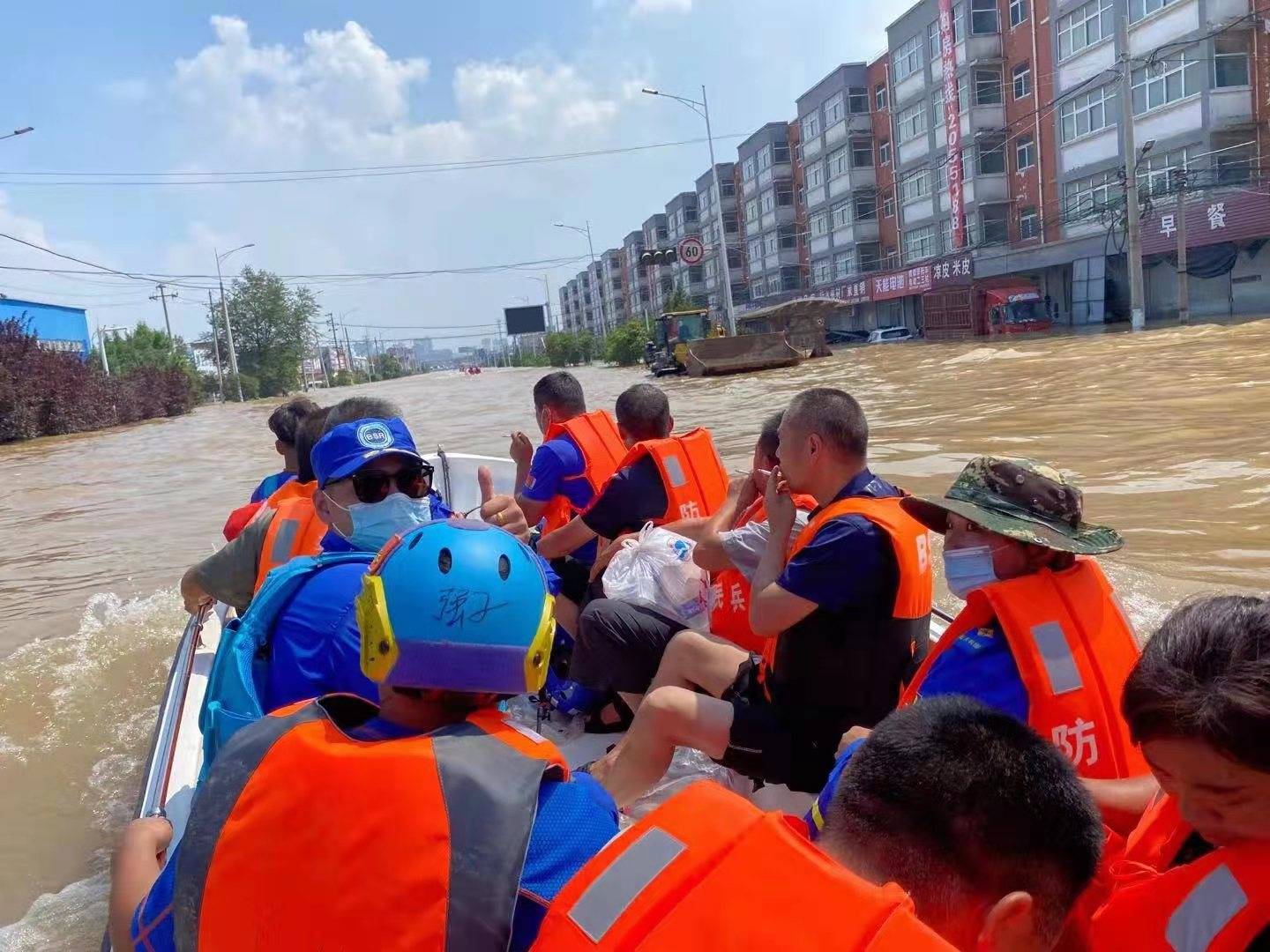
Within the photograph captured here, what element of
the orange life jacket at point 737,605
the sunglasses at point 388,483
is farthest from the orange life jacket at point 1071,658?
the sunglasses at point 388,483

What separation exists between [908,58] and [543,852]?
1870 inches

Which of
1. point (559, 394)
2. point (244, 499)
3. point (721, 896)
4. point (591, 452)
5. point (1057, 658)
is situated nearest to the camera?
point (721, 896)

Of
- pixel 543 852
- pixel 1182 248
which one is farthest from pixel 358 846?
pixel 1182 248

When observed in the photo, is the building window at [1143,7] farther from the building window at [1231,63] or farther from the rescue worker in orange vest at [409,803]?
the rescue worker in orange vest at [409,803]

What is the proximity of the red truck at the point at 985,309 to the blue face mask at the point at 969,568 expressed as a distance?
104ft

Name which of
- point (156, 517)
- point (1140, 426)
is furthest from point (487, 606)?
point (156, 517)

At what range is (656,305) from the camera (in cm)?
9044

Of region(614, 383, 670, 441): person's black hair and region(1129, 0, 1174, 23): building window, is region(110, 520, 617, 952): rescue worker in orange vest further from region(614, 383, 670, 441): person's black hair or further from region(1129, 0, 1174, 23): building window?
region(1129, 0, 1174, 23): building window

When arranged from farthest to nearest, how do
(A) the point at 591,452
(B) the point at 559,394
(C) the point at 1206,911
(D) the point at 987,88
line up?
(D) the point at 987,88 → (B) the point at 559,394 → (A) the point at 591,452 → (C) the point at 1206,911

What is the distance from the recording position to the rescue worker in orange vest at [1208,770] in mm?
1172

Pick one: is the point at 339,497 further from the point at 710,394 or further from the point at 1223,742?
the point at 710,394

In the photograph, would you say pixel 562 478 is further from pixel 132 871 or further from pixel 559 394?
pixel 132 871

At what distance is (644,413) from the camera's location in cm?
411

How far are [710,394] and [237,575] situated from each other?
1948 centimetres
